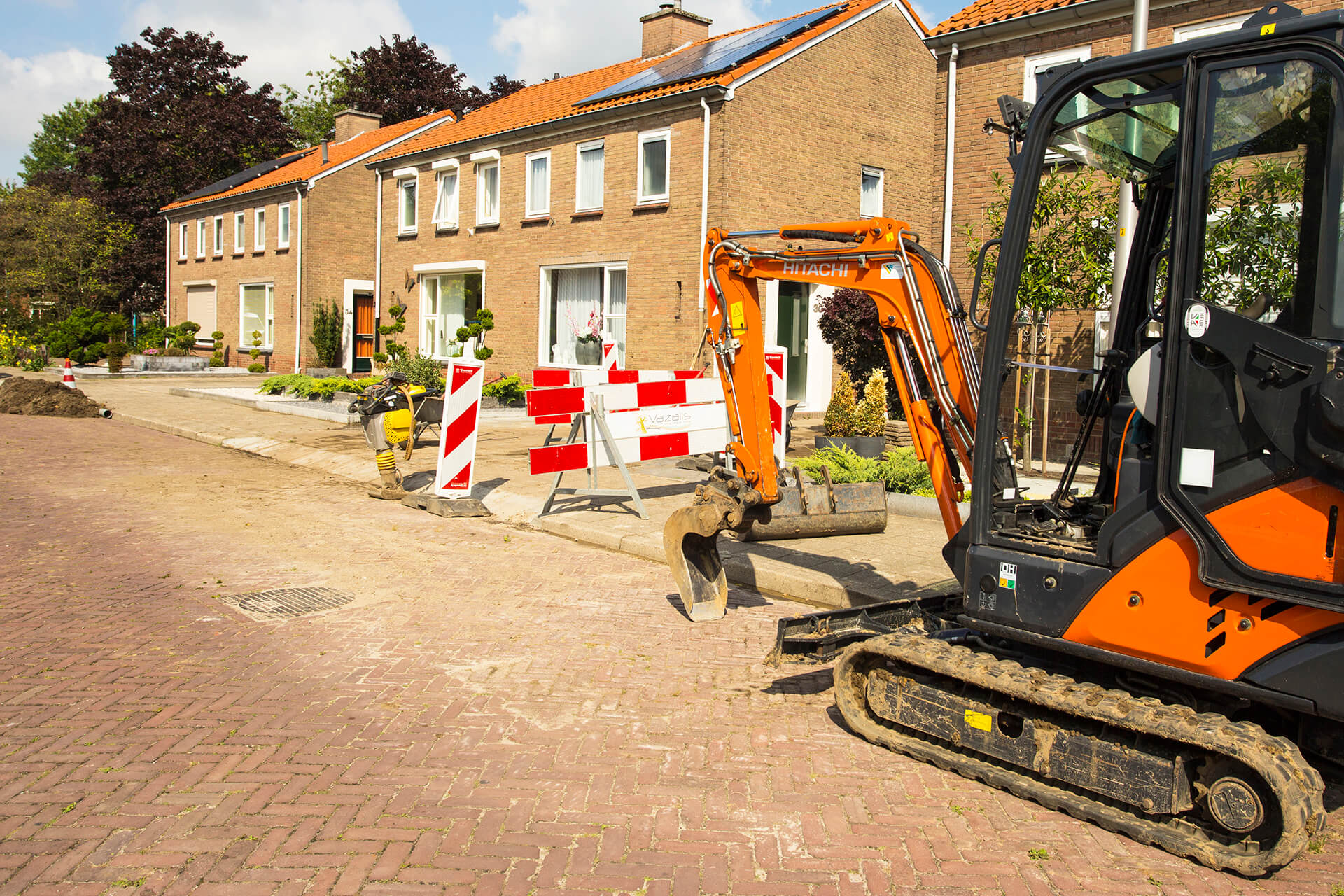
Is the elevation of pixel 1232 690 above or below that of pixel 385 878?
above

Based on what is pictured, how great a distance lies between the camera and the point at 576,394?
31.3 ft

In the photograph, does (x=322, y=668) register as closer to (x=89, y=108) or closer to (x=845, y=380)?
(x=845, y=380)

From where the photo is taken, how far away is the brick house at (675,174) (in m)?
18.8

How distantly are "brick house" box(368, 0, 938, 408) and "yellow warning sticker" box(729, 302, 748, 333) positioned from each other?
12.4 meters

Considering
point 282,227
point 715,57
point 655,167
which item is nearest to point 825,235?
point 655,167

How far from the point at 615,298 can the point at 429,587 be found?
14.4 meters

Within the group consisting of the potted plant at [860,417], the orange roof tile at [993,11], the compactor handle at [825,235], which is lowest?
the potted plant at [860,417]

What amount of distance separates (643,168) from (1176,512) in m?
17.7

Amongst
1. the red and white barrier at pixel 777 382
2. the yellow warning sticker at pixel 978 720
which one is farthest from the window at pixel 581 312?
the yellow warning sticker at pixel 978 720

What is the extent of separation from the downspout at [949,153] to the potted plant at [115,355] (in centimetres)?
2575

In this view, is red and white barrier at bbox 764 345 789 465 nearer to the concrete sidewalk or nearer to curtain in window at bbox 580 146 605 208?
the concrete sidewalk

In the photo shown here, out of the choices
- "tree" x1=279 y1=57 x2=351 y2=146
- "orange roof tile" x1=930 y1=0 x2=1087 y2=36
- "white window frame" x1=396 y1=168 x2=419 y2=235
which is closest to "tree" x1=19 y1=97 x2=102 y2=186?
"tree" x1=279 y1=57 x2=351 y2=146

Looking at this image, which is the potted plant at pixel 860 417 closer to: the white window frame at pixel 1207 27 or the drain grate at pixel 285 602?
the white window frame at pixel 1207 27

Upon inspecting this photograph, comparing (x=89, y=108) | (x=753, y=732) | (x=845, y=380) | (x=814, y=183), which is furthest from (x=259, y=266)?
(x=89, y=108)
